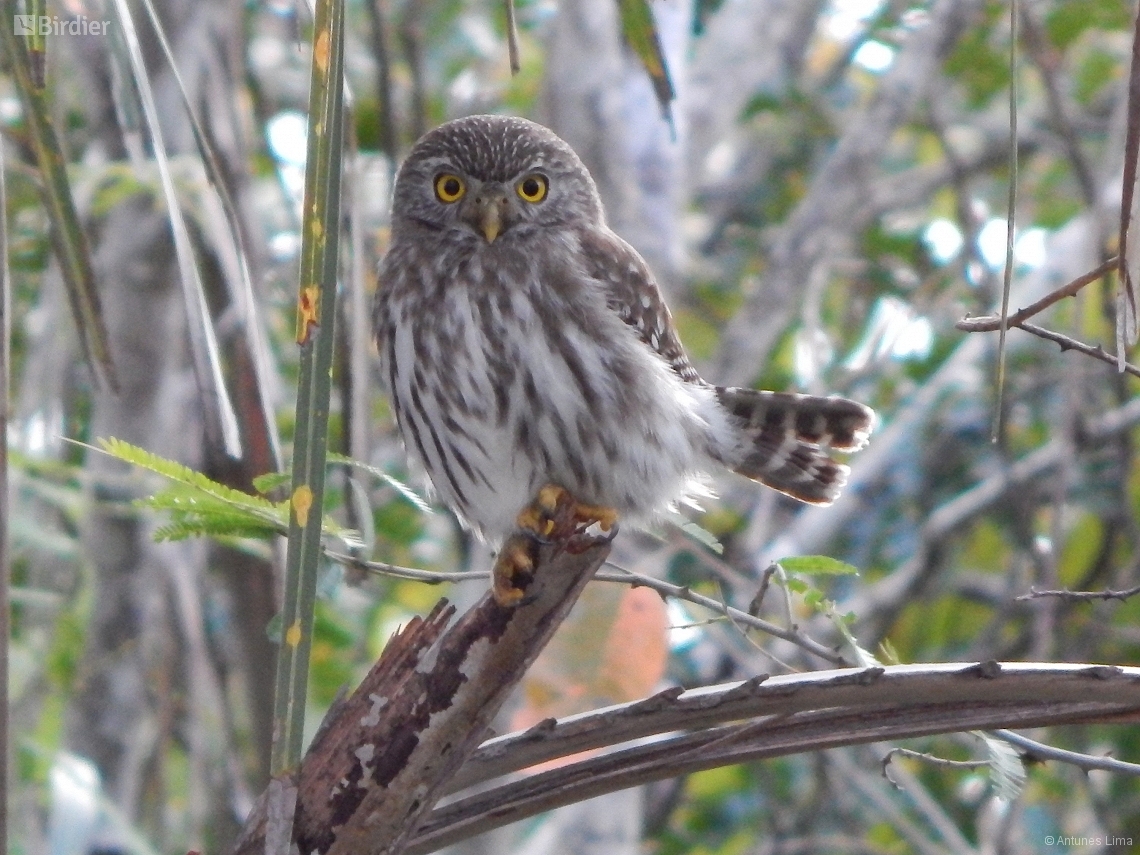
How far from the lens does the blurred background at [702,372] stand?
162 inches

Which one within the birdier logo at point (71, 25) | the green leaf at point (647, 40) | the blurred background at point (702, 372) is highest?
the green leaf at point (647, 40)

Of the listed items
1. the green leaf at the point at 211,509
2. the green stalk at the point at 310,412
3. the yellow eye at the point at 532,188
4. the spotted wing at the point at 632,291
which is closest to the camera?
the green stalk at the point at 310,412

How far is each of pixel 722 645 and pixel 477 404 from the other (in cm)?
244

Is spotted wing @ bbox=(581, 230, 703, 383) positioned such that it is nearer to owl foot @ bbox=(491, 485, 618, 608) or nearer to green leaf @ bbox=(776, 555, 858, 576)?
owl foot @ bbox=(491, 485, 618, 608)

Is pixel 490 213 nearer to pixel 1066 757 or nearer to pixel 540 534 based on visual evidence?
pixel 540 534

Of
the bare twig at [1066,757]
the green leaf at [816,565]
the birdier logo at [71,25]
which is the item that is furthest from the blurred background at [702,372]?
the bare twig at [1066,757]

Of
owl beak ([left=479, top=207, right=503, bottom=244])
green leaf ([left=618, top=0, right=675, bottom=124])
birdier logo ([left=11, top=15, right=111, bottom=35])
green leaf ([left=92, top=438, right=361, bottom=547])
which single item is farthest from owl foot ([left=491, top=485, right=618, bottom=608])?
birdier logo ([left=11, top=15, right=111, bottom=35])

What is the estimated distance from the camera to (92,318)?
2.24 meters

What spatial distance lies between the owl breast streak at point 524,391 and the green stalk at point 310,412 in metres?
1.77

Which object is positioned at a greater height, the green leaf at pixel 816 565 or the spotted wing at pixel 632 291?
the spotted wing at pixel 632 291

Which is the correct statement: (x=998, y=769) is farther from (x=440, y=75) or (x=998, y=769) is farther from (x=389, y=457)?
(x=440, y=75)

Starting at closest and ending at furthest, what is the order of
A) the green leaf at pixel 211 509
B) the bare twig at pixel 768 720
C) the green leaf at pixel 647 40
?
the bare twig at pixel 768 720 < the green leaf at pixel 211 509 < the green leaf at pixel 647 40

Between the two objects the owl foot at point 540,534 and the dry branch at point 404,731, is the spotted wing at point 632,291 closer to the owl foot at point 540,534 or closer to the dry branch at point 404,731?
the owl foot at point 540,534

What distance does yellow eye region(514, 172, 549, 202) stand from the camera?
3736 mm
